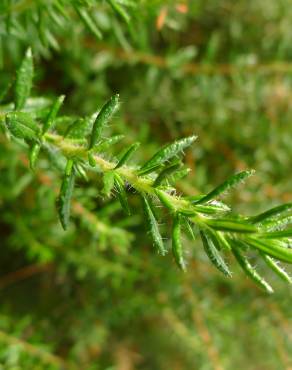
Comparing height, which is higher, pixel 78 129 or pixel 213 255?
pixel 78 129

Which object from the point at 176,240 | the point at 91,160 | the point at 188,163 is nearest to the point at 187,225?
the point at 176,240

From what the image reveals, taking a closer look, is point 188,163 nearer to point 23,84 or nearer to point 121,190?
point 23,84

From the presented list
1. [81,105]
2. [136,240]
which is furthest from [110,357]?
[81,105]

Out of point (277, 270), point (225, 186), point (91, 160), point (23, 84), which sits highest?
point (23, 84)

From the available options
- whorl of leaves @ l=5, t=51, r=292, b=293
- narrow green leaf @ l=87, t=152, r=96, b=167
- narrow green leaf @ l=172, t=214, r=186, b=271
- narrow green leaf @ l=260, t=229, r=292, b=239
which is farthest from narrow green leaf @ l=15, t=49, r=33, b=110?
narrow green leaf @ l=260, t=229, r=292, b=239

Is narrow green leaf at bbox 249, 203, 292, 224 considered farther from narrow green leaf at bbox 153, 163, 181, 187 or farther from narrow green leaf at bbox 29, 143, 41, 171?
narrow green leaf at bbox 29, 143, 41, 171

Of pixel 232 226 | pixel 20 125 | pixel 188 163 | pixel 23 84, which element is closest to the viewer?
pixel 232 226

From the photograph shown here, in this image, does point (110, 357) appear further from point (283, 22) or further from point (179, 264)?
point (179, 264)
